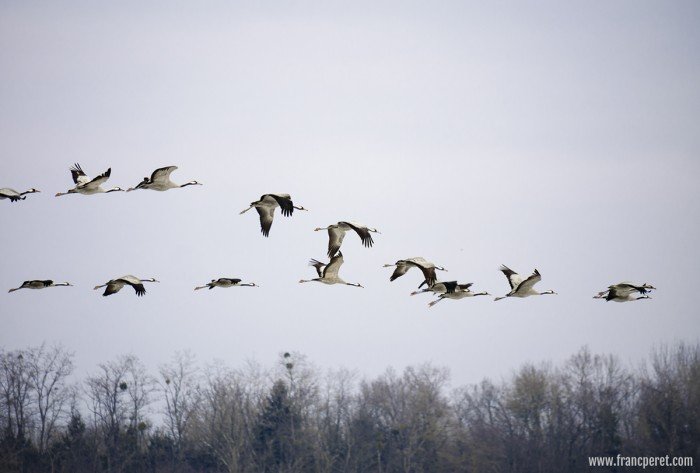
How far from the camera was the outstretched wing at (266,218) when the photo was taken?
35781 millimetres

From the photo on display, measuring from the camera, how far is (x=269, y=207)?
35438 millimetres

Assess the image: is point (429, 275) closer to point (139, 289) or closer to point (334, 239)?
point (334, 239)

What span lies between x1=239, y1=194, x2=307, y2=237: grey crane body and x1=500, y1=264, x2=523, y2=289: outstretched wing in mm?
6830

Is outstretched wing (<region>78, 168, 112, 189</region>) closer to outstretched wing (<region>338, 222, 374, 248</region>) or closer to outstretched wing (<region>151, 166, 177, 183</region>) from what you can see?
outstretched wing (<region>151, 166, 177, 183</region>)

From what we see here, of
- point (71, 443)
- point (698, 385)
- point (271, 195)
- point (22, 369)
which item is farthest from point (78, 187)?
point (698, 385)

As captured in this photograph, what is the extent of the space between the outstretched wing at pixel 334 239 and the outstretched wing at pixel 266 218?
7.44 ft

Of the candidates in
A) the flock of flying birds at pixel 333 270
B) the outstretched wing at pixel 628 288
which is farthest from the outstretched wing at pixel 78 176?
the outstretched wing at pixel 628 288

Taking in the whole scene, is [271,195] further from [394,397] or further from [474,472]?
[394,397]

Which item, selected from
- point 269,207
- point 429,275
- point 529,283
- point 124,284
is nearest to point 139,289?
point 124,284

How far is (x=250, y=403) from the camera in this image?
80.1 m

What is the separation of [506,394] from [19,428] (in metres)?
37.3

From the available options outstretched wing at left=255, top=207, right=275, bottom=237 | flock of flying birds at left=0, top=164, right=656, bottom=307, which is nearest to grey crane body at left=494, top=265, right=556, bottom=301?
flock of flying birds at left=0, top=164, right=656, bottom=307

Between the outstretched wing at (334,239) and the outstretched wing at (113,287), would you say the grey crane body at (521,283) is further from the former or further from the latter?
the outstretched wing at (113,287)

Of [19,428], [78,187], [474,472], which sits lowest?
[474,472]
